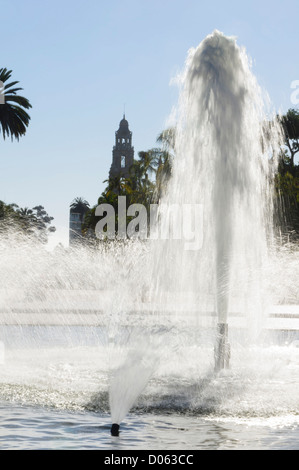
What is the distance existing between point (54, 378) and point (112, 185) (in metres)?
55.2

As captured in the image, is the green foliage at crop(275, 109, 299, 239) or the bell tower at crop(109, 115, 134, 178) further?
the bell tower at crop(109, 115, 134, 178)

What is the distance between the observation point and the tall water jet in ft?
36.8

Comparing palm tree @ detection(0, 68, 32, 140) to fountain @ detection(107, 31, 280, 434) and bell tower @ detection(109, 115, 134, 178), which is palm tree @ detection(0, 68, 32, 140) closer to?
fountain @ detection(107, 31, 280, 434)

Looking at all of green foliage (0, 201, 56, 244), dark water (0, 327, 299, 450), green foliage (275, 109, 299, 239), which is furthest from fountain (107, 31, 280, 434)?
green foliage (275, 109, 299, 239)

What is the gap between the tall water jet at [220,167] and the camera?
442 inches

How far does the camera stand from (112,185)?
210 feet

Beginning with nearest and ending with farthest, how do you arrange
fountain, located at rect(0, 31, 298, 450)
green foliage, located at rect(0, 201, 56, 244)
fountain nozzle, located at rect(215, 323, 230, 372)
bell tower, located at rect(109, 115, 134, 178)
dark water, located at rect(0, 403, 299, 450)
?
dark water, located at rect(0, 403, 299, 450)
fountain, located at rect(0, 31, 298, 450)
fountain nozzle, located at rect(215, 323, 230, 372)
green foliage, located at rect(0, 201, 56, 244)
bell tower, located at rect(109, 115, 134, 178)

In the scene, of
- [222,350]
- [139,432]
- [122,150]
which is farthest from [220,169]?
[122,150]

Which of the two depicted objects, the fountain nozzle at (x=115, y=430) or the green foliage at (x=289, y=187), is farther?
the green foliage at (x=289, y=187)

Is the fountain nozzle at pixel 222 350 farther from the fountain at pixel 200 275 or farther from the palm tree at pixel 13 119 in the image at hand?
the palm tree at pixel 13 119

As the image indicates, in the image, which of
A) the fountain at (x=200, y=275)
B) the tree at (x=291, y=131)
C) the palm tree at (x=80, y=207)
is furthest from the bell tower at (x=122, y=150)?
the fountain at (x=200, y=275)

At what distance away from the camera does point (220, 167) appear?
1134cm

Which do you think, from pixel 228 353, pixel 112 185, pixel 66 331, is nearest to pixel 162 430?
pixel 228 353
